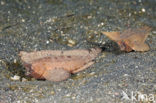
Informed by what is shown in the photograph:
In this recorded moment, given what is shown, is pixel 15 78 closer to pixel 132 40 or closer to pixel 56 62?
pixel 56 62

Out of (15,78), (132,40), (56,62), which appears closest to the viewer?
(15,78)

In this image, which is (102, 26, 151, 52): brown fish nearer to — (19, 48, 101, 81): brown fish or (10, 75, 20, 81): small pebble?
(19, 48, 101, 81): brown fish

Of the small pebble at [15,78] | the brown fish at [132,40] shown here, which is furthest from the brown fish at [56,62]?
the brown fish at [132,40]

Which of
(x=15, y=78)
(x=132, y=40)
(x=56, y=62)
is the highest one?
(x=132, y=40)

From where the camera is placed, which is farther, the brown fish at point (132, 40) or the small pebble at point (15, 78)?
the brown fish at point (132, 40)

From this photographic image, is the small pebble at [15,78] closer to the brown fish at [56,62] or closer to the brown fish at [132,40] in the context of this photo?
the brown fish at [56,62]

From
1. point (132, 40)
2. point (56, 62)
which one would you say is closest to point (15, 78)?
point (56, 62)

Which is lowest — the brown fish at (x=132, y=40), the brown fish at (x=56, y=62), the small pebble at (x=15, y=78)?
the small pebble at (x=15, y=78)

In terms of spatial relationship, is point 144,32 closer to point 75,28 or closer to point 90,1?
point 75,28
